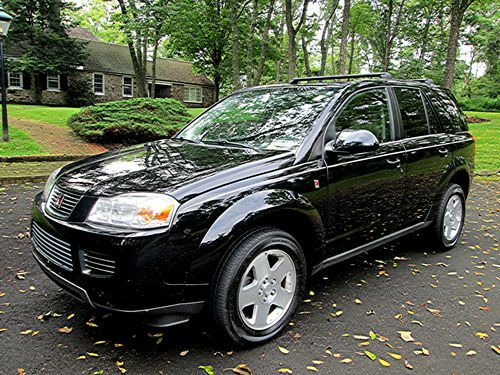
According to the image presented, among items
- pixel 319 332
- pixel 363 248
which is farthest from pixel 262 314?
pixel 363 248

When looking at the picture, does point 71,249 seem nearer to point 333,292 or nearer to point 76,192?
point 76,192

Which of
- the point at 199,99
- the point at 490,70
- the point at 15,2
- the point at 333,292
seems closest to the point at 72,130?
the point at 333,292

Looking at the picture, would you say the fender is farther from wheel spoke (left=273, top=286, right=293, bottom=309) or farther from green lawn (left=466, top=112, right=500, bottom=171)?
green lawn (left=466, top=112, right=500, bottom=171)

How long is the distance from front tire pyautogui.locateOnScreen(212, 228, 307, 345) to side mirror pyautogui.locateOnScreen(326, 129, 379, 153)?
2.61ft

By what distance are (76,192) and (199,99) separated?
34869 mm

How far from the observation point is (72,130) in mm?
13086

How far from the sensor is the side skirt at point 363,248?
3244 millimetres

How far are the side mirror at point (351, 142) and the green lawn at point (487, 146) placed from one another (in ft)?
28.3

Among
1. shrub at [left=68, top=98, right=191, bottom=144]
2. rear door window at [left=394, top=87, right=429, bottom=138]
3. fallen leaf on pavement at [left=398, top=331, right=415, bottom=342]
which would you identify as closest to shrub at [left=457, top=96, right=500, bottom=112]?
shrub at [left=68, top=98, right=191, bottom=144]

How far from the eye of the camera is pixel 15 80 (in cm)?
2694

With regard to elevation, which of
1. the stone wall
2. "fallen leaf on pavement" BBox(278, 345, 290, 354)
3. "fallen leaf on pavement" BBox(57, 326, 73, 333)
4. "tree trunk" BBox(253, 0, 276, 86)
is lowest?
"fallen leaf on pavement" BBox(278, 345, 290, 354)

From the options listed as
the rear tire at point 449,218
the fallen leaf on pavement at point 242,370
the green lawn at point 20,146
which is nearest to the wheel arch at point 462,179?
the rear tire at point 449,218

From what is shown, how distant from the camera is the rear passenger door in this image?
3.95 metres

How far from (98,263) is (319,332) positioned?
158 cm
